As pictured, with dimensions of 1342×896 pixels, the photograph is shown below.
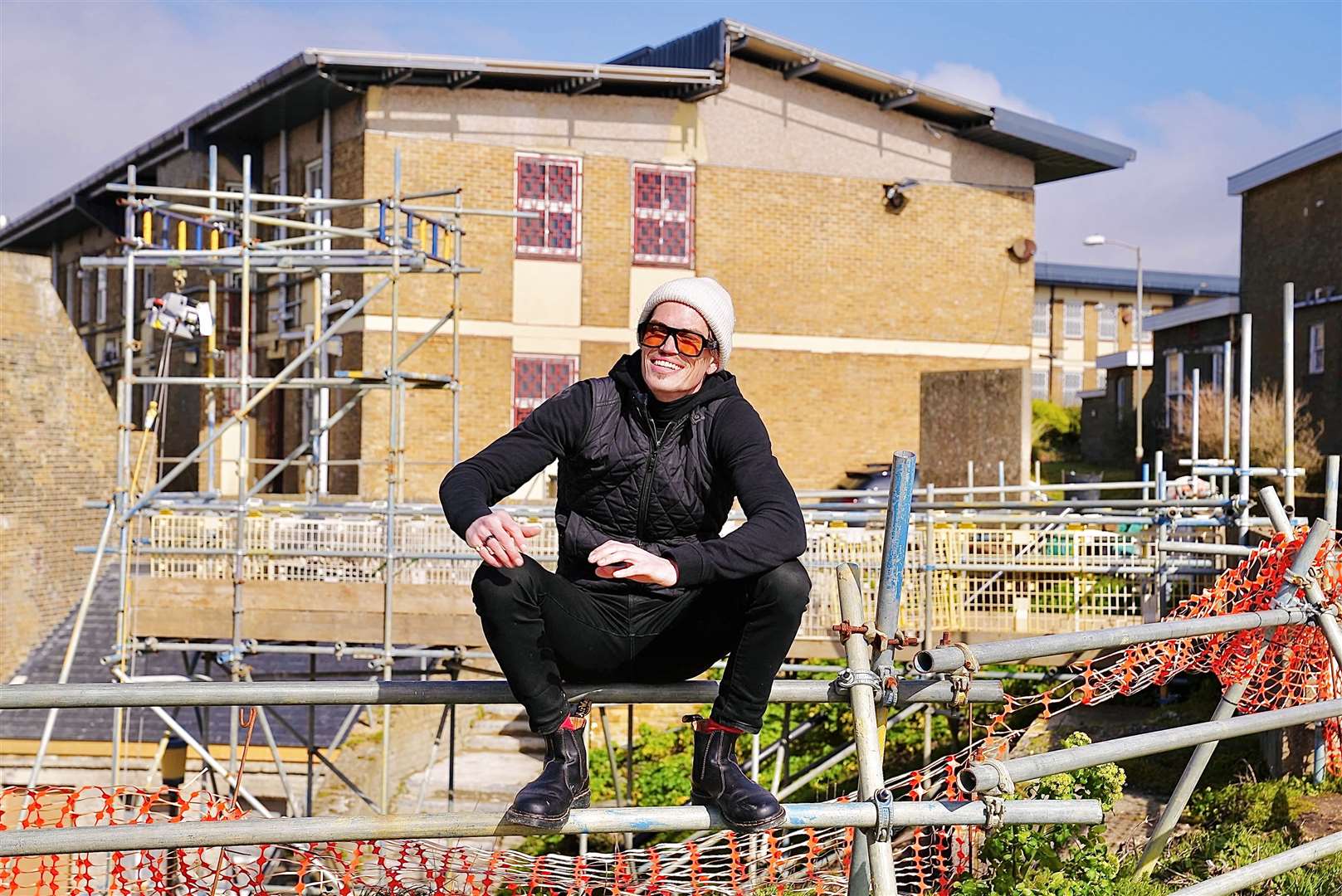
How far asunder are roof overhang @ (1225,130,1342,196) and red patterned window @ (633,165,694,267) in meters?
14.4

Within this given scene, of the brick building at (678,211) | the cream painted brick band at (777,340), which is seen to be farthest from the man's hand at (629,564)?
the cream painted brick band at (777,340)

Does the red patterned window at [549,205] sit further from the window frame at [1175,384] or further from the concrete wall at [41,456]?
the window frame at [1175,384]

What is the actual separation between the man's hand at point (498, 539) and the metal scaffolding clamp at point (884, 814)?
1.17 m

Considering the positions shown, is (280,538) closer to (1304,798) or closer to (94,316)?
(1304,798)

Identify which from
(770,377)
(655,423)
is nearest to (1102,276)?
(770,377)

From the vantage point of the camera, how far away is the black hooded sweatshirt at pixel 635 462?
396 centimetres

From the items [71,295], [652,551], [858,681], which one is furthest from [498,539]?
[71,295]

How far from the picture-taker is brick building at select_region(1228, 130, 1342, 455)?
99.1ft

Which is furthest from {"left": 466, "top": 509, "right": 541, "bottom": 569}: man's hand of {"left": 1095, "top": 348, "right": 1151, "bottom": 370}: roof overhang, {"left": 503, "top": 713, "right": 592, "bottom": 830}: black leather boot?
{"left": 1095, "top": 348, "right": 1151, "bottom": 370}: roof overhang

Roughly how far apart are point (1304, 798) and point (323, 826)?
19.6ft

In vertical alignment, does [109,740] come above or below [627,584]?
below

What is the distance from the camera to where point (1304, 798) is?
7559mm

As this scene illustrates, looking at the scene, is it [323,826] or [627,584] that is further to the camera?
[627,584]

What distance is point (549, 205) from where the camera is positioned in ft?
80.1
